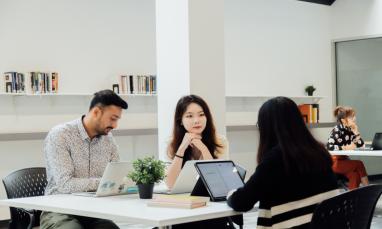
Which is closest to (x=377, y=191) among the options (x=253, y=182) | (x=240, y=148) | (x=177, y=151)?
(x=253, y=182)

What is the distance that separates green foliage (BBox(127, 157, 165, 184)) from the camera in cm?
363

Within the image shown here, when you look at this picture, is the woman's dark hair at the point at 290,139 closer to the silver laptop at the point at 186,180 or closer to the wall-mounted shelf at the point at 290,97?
the silver laptop at the point at 186,180

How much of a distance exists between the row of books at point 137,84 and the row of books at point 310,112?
3.25m

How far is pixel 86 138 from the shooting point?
4.11m

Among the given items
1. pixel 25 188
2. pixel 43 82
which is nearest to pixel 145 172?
pixel 25 188

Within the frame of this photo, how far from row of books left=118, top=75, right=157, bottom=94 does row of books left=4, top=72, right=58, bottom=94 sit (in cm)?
100

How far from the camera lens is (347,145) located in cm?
886

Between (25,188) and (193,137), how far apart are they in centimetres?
117

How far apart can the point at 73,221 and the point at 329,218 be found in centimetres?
148

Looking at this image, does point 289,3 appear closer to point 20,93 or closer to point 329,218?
point 20,93

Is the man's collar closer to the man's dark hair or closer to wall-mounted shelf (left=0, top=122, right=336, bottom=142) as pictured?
the man's dark hair

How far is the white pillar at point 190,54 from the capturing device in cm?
600

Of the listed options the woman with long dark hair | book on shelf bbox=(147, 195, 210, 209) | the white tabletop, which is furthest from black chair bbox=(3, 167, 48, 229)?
the white tabletop

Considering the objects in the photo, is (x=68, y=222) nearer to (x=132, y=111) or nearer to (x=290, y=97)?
(x=132, y=111)
